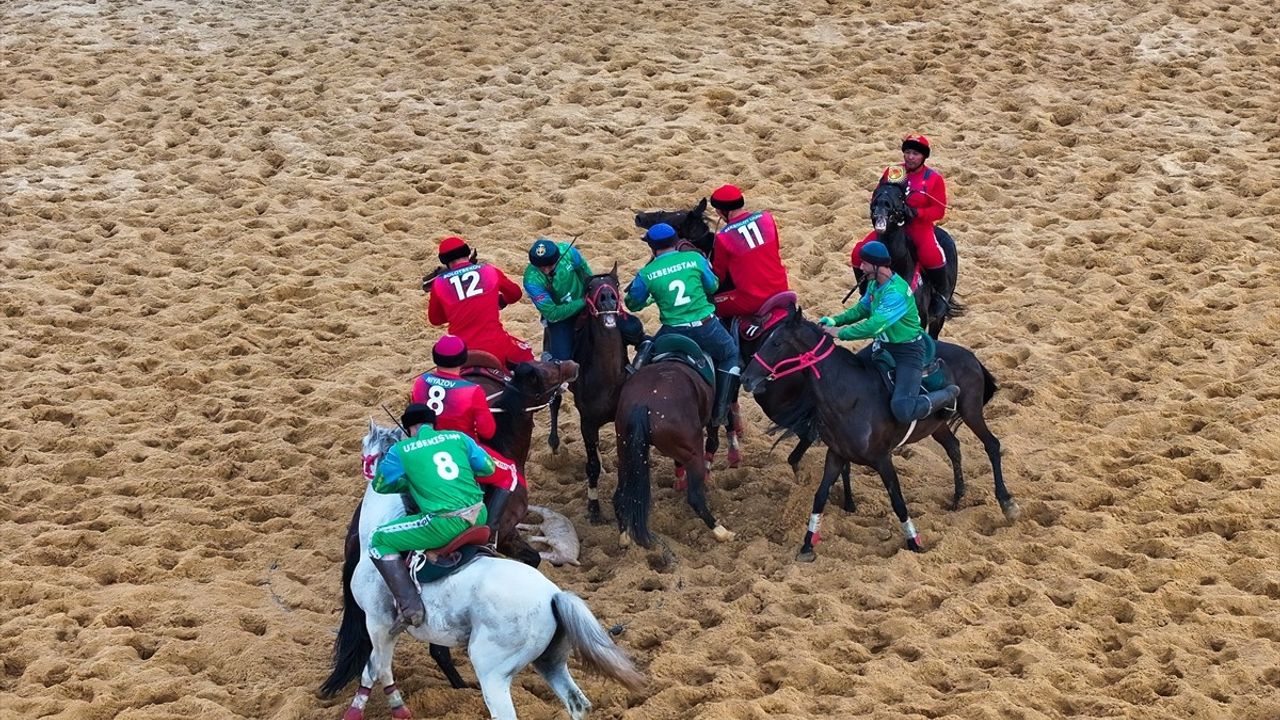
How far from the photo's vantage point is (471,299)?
10.0m

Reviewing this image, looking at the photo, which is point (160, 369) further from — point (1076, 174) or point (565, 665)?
point (1076, 174)

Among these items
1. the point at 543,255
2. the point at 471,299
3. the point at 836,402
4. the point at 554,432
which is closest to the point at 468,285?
the point at 471,299

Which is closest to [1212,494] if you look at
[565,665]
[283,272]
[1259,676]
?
[1259,676]

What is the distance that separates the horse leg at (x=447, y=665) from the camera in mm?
8242

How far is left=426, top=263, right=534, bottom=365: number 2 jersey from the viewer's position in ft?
33.0

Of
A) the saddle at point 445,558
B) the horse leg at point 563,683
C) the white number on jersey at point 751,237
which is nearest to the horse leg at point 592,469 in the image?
the white number on jersey at point 751,237

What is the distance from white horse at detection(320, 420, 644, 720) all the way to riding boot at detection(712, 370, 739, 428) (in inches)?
114

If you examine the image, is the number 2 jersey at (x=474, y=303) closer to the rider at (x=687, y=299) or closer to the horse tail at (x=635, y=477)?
the rider at (x=687, y=299)

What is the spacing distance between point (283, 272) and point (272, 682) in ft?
19.5

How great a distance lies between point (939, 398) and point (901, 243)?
6.11ft

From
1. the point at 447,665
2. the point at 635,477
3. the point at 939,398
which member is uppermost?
the point at 939,398

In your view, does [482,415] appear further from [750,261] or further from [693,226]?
[693,226]

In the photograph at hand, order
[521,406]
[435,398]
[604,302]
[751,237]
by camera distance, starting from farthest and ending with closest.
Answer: [751,237], [604,302], [521,406], [435,398]

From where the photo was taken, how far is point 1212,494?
9703 mm
